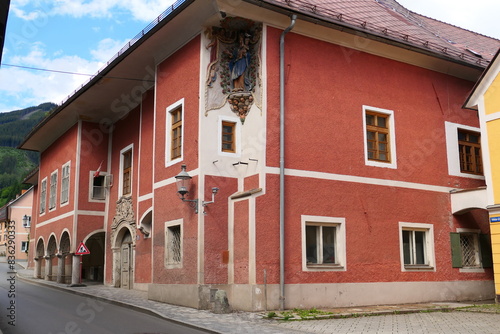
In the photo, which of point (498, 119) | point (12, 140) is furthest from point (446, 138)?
point (12, 140)

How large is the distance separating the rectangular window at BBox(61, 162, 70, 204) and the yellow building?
1731 cm

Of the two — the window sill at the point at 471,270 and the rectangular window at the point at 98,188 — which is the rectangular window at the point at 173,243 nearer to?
the window sill at the point at 471,270

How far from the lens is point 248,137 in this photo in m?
15.1

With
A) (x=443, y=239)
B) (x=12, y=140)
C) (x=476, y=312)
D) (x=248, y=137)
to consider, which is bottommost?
(x=476, y=312)

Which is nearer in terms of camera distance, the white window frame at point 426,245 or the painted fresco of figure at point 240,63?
the painted fresco of figure at point 240,63

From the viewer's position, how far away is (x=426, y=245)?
55.9ft

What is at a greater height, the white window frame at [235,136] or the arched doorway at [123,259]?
the white window frame at [235,136]

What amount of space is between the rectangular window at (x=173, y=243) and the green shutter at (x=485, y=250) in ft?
32.1

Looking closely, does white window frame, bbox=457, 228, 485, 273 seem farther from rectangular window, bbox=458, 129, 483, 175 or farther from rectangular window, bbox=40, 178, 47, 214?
rectangular window, bbox=40, 178, 47, 214

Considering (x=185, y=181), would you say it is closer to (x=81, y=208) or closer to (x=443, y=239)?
(x=443, y=239)

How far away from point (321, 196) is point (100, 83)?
979 centimetres

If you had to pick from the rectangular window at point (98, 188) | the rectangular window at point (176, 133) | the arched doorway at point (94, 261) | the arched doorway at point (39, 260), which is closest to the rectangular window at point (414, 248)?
the rectangular window at point (176, 133)

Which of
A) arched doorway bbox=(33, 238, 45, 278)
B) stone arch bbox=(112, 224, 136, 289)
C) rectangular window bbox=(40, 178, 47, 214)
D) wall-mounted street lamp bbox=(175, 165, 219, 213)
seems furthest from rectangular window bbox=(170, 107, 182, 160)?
arched doorway bbox=(33, 238, 45, 278)

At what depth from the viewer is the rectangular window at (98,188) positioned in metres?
24.0
